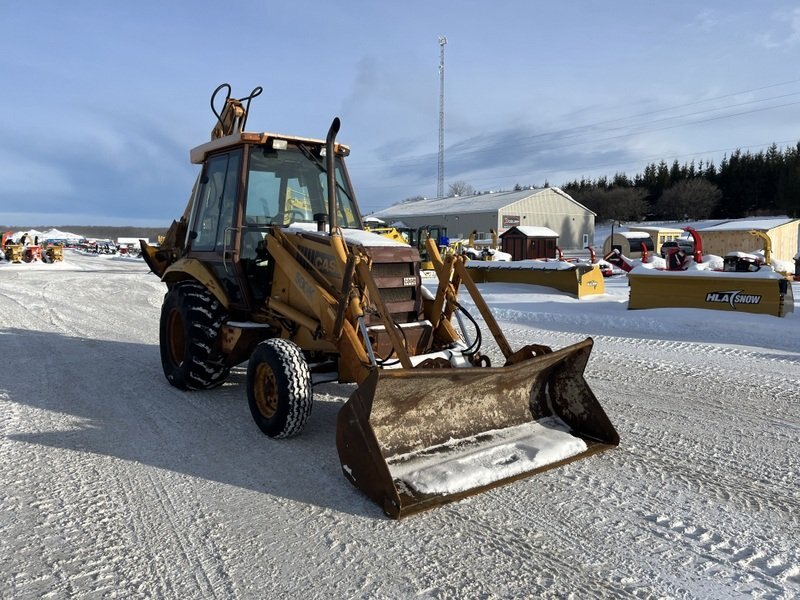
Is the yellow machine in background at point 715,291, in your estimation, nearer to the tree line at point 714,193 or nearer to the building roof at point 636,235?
the building roof at point 636,235

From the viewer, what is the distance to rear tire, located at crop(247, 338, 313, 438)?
432 cm

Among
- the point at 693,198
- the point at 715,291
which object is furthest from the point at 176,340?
the point at 693,198

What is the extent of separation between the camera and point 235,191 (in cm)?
559

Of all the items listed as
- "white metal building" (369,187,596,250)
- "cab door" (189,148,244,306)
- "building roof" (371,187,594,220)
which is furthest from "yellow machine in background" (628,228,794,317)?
"building roof" (371,187,594,220)

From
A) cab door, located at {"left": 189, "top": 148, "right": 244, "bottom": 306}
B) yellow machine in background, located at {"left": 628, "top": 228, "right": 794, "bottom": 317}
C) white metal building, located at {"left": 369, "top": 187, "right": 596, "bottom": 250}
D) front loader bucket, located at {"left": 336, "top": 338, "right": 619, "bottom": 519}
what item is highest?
white metal building, located at {"left": 369, "top": 187, "right": 596, "bottom": 250}

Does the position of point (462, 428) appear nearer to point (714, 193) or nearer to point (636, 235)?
point (636, 235)

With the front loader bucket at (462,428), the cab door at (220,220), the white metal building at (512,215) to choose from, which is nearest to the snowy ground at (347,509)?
the front loader bucket at (462,428)

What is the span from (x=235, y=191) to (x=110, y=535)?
128 inches

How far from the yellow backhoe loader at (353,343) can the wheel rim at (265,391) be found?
0.01 m

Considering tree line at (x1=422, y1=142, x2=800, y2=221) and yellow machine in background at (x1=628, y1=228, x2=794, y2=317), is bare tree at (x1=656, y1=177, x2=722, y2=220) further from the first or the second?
yellow machine in background at (x1=628, y1=228, x2=794, y2=317)

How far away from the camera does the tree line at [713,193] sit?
196 feet

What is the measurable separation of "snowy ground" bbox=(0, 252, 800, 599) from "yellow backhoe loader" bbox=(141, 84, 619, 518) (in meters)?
0.24

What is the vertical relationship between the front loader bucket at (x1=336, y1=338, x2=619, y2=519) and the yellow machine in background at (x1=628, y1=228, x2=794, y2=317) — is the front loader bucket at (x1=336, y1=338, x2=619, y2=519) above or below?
below

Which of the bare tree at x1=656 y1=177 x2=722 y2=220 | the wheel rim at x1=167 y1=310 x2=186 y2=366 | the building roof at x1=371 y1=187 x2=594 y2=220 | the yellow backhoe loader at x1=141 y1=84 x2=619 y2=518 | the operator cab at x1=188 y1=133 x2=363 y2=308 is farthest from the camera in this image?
the bare tree at x1=656 y1=177 x2=722 y2=220
